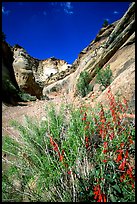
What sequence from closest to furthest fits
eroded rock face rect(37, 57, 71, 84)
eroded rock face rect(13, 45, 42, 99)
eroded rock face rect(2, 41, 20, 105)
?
eroded rock face rect(2, 41, 20, 105), eroded rock face rect(13, 45, 42, 99), eroded rock face rect(37, 57, 71, 84)

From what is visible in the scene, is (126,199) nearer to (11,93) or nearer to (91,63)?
(11,93)

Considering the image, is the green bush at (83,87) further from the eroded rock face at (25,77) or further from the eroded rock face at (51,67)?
the eroded rock face at (51,67)

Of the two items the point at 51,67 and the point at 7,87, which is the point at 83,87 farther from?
the point at 51,67

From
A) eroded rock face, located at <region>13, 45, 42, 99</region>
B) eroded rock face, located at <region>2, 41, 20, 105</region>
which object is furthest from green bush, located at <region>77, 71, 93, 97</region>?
eroded rock face, located at <region>13, 45, 42, 99</region>

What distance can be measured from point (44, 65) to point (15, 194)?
52399 mm

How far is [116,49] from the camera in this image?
1881 centimetres

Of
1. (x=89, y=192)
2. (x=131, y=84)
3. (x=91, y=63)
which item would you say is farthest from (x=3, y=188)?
(x=91, y=63)

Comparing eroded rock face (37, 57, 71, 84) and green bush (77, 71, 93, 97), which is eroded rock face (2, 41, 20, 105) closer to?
green bush (77, 71, 93, 97)

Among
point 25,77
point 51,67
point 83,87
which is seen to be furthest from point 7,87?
point 51,67

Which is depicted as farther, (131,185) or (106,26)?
(106,26)

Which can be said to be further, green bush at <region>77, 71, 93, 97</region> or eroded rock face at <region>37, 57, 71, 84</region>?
eroded rock face at <region>37, 57, 71, 84</region>

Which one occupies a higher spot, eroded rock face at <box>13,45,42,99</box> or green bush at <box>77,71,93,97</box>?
eroded rock face at <box>13,45,42,99</box>

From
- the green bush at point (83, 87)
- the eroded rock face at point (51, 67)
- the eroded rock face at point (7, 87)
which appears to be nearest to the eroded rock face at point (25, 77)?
the eroded rock face at point (7, 87)

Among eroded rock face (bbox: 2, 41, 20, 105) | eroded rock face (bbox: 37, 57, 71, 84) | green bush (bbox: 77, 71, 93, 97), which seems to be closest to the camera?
eroded rock face (bbox: 2, 41, 20, 105)
